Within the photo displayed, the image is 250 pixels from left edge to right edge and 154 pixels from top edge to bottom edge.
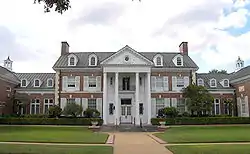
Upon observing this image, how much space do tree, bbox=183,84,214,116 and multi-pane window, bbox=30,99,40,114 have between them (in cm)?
2093

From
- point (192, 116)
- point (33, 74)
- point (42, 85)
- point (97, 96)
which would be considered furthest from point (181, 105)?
point (33, 74)

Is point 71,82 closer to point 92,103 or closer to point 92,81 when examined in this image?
point 92,81

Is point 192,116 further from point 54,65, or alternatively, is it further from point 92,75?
point 54,65

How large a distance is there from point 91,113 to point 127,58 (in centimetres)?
847

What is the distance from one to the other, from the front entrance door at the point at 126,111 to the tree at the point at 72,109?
19.9ft

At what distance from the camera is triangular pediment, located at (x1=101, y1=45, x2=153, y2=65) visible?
3928 centimetres

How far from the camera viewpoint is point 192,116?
39.4m

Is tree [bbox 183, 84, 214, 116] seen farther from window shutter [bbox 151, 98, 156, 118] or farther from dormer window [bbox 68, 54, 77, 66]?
dormer window [bbox 68, 54, 77, 66]

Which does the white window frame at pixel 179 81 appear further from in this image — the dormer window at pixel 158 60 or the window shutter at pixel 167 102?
the dormer window at pixel 158 60

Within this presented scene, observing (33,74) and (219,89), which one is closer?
(219,89)

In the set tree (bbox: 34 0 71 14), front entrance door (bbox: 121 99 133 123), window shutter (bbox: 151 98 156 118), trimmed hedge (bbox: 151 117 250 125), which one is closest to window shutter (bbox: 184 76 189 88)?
window shutter (bbox: 151 98 156 118)

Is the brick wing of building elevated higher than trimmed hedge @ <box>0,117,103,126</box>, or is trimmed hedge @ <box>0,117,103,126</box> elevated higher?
the brick wing of building

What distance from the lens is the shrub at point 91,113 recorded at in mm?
39062

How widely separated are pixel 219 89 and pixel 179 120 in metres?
11.3
